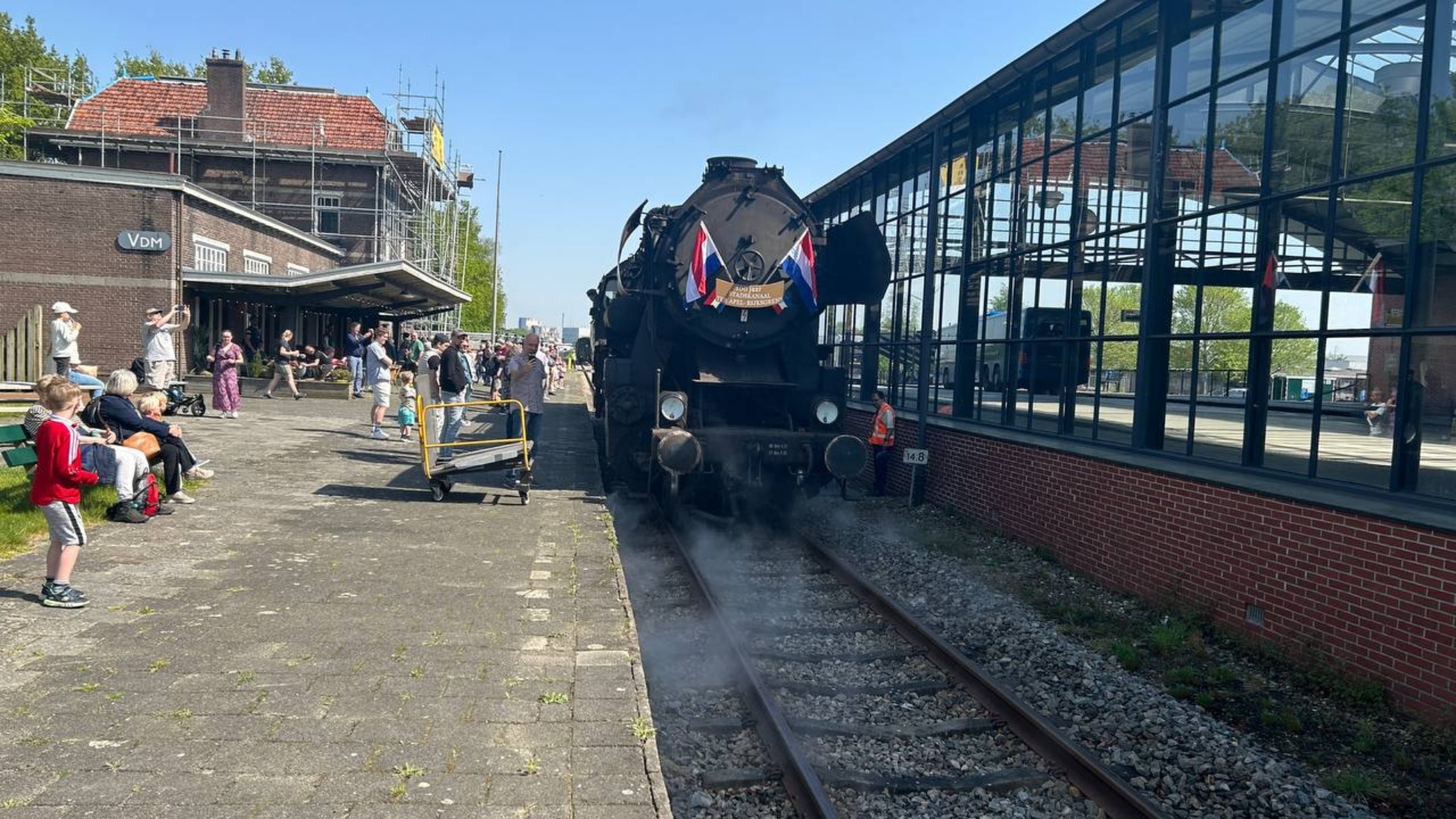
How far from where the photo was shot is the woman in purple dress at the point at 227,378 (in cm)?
1641

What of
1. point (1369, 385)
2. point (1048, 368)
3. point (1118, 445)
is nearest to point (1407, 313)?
point (1369, 385)

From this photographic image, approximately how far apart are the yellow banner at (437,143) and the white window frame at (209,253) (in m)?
15.6

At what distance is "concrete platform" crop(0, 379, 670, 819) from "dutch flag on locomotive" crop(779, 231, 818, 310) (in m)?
3.29

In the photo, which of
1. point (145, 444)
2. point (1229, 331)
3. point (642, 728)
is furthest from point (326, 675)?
point (1229, 331)

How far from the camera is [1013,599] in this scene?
8.17 metres

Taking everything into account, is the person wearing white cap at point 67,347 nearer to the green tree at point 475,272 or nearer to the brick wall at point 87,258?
the brick wall at point 87,258

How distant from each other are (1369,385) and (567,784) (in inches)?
238

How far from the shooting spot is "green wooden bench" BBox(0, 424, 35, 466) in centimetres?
777

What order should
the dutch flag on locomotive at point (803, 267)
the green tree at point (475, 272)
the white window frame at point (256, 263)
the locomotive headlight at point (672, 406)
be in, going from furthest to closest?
the green tree at point (475, 272), the white window frame at point (256, 263), the dutch flag on locomotive at point (803, 267), the locomotive headlight at point (672, 406)

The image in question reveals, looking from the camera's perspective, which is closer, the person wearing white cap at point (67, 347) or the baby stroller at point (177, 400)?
the person wearing white cap at point (67, 347)

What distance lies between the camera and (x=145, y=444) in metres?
8.35

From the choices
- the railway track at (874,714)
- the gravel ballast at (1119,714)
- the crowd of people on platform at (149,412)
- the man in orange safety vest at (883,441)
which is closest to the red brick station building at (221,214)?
the crowd of people on platform at (149,412)

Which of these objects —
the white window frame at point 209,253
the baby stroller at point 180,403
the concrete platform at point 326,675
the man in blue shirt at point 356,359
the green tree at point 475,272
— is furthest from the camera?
the green tree at point 475,272

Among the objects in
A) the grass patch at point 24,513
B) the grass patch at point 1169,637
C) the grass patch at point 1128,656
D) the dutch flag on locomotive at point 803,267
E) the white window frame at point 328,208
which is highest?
the white window frame at point 328,208
